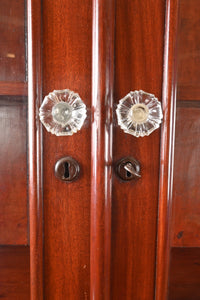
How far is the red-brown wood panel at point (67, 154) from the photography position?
378mm

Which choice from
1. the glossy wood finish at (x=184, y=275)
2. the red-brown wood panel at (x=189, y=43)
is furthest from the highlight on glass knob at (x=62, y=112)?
the glossy wood finish at (x=184, y=275)

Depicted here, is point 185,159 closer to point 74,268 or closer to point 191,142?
point 191,142

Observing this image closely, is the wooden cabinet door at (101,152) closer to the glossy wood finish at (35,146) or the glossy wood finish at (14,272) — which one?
the glossy wood finish at (35,146)

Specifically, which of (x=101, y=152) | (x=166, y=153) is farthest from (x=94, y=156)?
(x=166, y=153)

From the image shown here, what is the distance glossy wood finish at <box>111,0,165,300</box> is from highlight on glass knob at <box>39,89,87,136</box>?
0.07m

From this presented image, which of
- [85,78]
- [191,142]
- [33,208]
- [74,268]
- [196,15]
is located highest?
[196,15]

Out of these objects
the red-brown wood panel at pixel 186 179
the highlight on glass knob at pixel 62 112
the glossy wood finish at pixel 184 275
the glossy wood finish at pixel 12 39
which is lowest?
the glossy wood finish at pixel 184 275

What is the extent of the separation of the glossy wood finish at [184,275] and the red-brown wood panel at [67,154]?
0.23 meters

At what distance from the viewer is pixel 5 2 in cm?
45

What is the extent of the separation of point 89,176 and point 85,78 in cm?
17

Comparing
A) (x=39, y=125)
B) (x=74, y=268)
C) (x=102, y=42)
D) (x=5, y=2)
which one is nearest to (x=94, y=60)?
(x=102, y=42)

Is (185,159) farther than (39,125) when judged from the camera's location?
Yes

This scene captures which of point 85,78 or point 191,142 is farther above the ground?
point 85,78

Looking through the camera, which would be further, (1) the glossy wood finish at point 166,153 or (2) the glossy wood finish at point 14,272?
(2) the glossy wood finish at point 14,272
